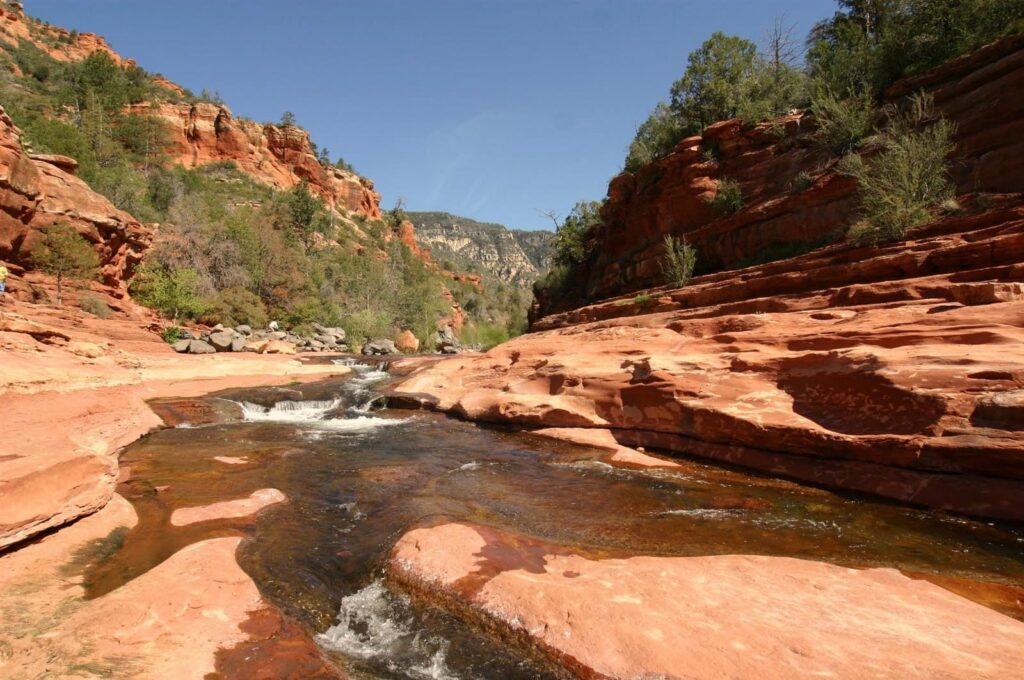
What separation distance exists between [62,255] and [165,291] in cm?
500

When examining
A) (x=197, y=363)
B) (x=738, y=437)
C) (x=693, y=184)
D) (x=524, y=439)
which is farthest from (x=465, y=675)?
(x=693, y=184)

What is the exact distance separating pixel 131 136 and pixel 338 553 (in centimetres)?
5912

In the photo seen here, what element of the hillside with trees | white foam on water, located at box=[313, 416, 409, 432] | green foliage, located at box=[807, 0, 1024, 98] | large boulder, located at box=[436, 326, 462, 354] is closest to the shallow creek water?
white foam on water, located at box=[313, 416, 409, 432]

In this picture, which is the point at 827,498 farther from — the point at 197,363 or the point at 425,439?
the point at 197,363

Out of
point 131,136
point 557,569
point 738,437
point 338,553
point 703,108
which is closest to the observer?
point 557,569

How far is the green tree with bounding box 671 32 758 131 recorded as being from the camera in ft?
81.0

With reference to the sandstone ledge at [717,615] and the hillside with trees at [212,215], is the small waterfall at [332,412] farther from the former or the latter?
the hillside with trees at [212,215]

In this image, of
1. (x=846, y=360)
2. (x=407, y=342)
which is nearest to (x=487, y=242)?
(x=407, y=342)

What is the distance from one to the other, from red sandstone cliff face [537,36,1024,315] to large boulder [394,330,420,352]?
19.7 meters

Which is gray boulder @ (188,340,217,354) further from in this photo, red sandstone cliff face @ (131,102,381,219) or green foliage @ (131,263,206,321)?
red sandstone cliff face @ (131,102,381,219)

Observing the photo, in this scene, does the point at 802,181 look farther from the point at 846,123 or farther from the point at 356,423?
the point at 356,423

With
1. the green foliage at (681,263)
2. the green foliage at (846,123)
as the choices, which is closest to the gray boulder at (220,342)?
the green foliage at (681,263)

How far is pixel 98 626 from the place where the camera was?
2.81 metres

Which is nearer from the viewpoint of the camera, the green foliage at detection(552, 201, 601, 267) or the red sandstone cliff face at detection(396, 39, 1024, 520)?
the red sandstone cliff face at detection(396, 39, 1024, 520)
